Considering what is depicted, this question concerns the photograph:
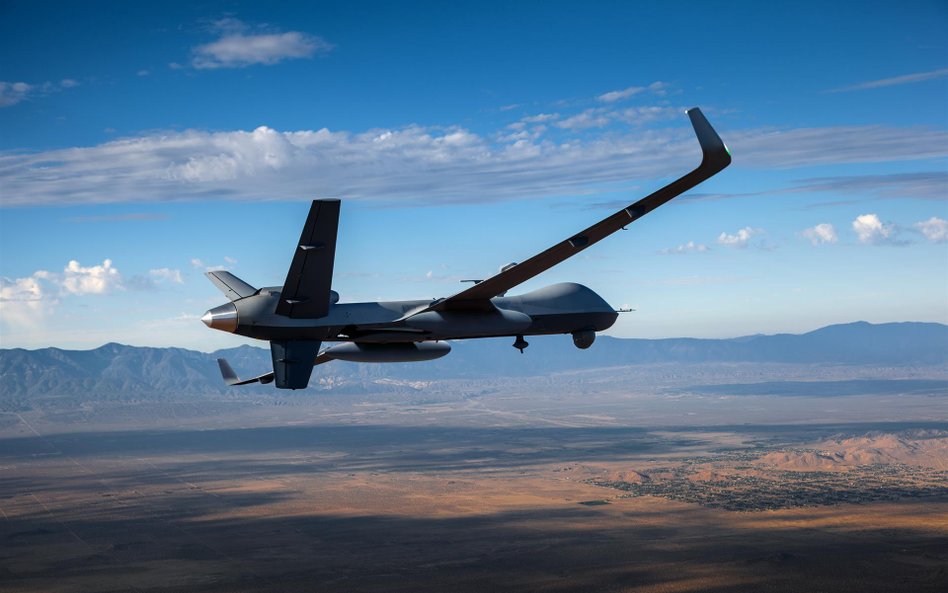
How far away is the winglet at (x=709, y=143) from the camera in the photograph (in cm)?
2734

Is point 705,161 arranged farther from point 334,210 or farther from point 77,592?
point 77,592

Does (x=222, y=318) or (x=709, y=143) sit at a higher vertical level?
(x=709, y=143)

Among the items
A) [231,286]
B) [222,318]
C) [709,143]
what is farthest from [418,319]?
[709,143]

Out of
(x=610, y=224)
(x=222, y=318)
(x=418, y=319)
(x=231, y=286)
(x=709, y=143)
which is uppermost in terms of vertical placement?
(x=709, y=143)

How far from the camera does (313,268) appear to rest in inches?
1117

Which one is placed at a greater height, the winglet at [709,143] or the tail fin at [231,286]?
the winglet at [709,143]

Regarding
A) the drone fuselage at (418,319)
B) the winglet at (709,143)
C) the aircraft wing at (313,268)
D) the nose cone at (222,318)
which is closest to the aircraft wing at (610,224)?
the winglet at (709,143)

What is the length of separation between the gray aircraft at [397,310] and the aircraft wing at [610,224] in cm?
3

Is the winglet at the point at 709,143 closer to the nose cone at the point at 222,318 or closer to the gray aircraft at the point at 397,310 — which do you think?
the gray aircraft at the point at 397,310

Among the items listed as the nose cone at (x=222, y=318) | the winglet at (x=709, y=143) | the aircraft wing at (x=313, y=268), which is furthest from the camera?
the nose cone at (x=222, y=318)

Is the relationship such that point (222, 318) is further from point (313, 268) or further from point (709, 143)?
point (709, 143)

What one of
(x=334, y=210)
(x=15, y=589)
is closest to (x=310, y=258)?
(x=334, y=210)

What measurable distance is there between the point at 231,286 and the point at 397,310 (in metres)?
6.48

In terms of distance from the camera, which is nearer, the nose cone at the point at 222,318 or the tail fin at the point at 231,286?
the nose cone at the point at 222,318
